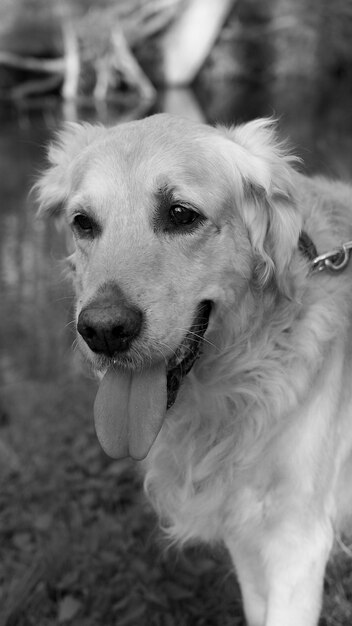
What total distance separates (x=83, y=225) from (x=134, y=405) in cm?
72

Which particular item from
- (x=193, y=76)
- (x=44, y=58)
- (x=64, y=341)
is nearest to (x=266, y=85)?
(x=193, y=76)

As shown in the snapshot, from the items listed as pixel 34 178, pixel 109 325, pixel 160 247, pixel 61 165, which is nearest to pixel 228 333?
pixel 160 247

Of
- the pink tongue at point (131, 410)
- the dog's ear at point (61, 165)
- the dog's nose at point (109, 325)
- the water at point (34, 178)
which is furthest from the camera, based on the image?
the water at point (34, 178)

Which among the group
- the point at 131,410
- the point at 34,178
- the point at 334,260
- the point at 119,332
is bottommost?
the point at 34,178

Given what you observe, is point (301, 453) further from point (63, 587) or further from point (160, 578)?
point (63, 587)

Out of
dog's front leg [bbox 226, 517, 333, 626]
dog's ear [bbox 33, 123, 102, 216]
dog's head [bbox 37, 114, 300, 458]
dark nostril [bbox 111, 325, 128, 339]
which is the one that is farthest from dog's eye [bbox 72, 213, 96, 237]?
dog's front leg [bbox 226, 517, 333, 626]

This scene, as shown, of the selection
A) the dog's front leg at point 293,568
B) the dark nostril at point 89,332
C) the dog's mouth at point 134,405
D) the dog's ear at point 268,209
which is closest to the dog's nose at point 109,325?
the dark nostril at point 89,332

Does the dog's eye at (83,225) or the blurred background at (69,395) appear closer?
the dog's eye at (83,225)

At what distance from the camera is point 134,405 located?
2570 millimetres

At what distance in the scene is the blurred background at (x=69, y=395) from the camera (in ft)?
10.7

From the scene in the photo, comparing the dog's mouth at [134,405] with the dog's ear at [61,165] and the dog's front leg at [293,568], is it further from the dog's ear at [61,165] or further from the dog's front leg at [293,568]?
the dog's ear at [61,165]

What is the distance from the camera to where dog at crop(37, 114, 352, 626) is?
255cm

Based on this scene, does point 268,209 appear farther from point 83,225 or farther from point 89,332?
point 89,332

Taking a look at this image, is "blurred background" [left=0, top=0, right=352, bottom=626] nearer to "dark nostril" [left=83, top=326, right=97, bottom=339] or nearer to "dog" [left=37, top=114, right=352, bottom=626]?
"dog" [left=37, top=114, right=352, bottom=626]
